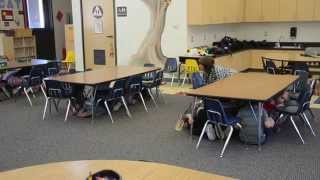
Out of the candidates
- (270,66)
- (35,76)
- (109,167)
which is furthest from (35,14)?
(109,167)

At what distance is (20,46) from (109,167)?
34.3 ft

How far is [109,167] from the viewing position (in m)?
2.28

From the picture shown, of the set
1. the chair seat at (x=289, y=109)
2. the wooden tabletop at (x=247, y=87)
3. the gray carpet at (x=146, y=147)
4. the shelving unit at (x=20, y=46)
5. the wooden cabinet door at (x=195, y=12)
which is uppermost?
the wooden cabinet door at (x=195, y=12)

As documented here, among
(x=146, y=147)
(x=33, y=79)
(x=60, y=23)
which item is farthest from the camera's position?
(x=60, y=23)

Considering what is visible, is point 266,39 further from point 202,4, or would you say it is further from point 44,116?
point 44,116

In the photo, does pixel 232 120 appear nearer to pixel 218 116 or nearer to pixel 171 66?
pixel 218 116

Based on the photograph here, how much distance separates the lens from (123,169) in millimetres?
2242

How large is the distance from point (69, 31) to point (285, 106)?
8206mm

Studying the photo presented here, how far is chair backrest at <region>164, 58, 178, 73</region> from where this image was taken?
867 cm

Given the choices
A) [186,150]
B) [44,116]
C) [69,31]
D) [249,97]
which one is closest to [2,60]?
[44,116]

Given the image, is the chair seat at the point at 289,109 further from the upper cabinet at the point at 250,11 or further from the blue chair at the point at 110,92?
the upper cabinet at the point at 250,11

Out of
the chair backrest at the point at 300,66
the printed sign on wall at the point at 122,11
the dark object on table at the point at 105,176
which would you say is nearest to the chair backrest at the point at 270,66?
the chair backrest at the point at 300,66

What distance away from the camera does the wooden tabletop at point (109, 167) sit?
213cm

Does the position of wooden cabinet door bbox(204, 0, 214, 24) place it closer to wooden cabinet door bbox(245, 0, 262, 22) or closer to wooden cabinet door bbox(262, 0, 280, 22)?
wooden cabinet door bbox(245, 0, 262, 22)
